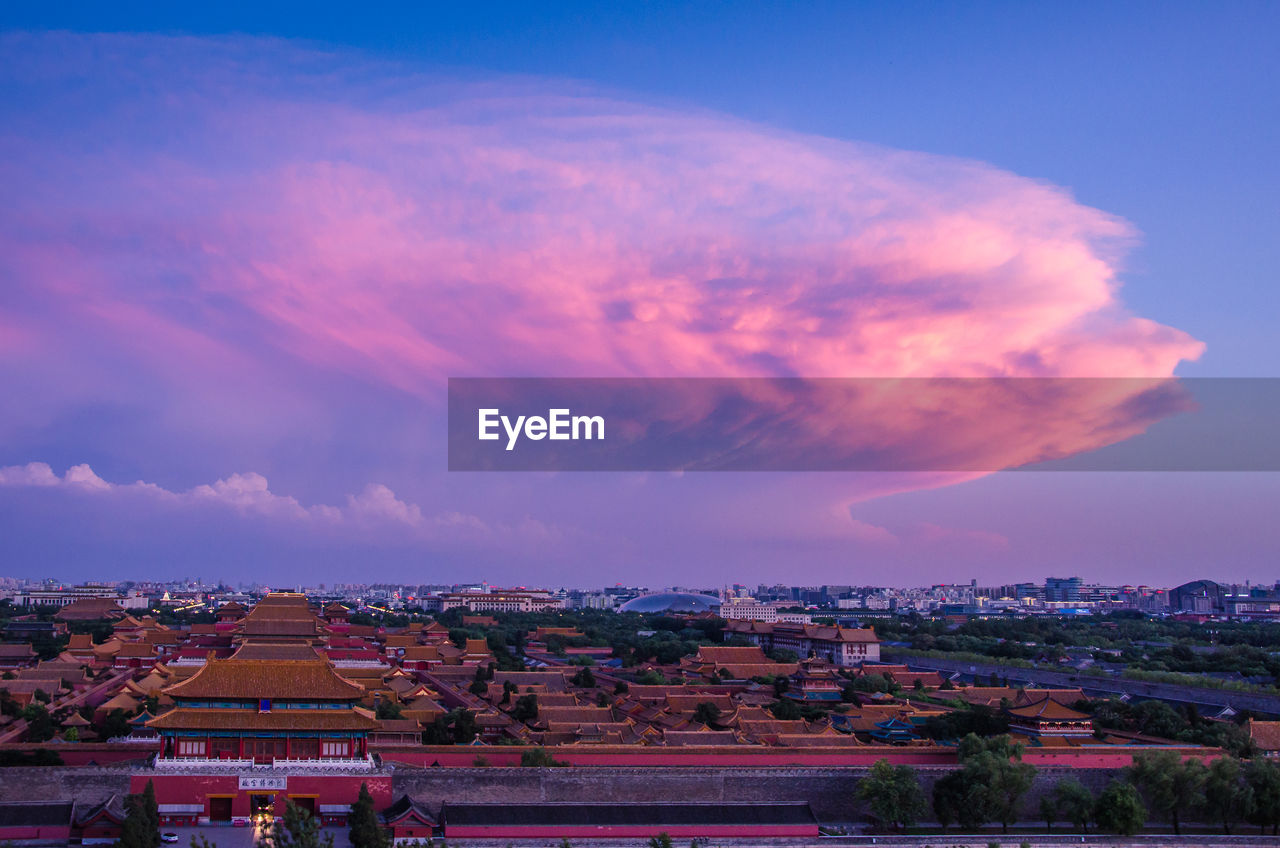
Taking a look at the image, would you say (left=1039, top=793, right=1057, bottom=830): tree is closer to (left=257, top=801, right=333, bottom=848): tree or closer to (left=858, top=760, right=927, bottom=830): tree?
(left=858, top=760, right=927, bottom=830): tree

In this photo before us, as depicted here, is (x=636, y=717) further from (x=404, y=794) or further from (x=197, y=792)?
(x=197, y=792)

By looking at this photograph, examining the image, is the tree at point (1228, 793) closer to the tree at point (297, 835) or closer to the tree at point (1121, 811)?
the tree at point (1121, 811)

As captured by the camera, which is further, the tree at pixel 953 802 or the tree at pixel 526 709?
the tree at pixel 526 709

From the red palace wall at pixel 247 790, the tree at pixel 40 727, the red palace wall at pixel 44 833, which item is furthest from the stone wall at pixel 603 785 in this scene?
the tree at pixel 40 727

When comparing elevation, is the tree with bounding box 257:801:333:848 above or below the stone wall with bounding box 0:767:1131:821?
above

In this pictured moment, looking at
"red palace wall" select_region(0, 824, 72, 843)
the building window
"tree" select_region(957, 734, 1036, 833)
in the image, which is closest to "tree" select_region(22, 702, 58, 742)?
the building window

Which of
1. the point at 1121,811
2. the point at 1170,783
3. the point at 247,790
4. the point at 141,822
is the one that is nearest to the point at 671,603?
the point at 1170,783

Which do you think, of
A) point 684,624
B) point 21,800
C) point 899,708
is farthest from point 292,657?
point 684,624
